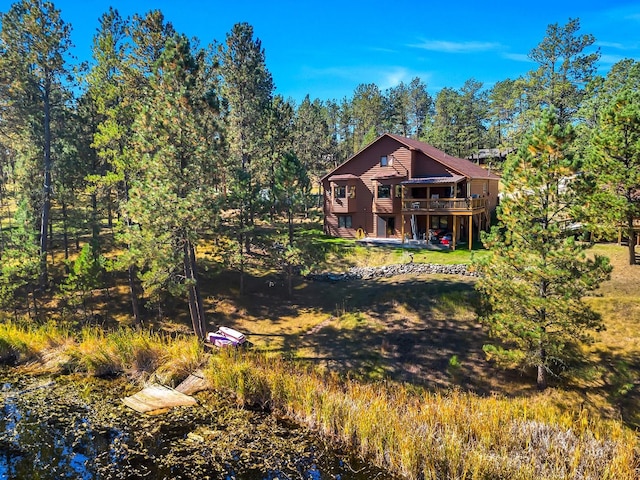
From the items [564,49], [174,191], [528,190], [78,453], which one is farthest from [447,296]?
[564,49]

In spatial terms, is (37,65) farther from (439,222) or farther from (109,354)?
(439,222)

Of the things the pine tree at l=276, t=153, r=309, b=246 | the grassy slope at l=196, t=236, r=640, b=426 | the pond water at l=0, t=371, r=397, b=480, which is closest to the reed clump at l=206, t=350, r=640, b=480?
the pond water at l=0, t=371, r=397, b=480

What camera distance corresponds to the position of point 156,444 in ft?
32.7

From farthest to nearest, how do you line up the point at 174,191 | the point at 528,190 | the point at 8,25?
the point at 8,25 → the point at 174,191 → the point at 528,190

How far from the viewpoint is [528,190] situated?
1247 centimetres

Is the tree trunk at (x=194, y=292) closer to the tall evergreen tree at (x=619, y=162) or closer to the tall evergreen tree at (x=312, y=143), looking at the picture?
the tall evergreen tree at (x=619, y=162)

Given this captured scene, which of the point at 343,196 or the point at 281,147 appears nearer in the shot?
the point at 281,147

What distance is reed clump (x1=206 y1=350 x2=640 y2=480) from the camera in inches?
323

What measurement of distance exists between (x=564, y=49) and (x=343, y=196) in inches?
1059

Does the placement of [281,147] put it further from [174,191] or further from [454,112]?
A: [454,112]

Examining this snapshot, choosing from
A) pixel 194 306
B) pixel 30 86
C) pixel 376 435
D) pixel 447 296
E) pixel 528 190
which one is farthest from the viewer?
pixel 30 86

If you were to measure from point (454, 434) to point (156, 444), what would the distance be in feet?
24.0

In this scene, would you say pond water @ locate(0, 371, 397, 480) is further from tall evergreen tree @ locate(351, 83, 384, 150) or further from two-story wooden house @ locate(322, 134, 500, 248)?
tall evergreen tree @ locate(351, 83, 384, 150)

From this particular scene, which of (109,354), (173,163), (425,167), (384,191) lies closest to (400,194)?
(384,191)
